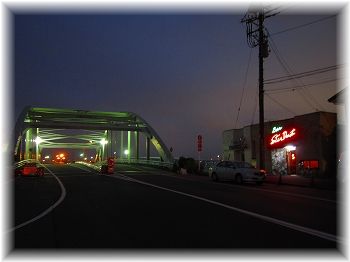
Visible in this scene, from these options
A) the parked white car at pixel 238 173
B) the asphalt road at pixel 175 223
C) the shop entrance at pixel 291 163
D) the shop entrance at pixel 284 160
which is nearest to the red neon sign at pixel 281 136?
the shop entrance at pixel 284 160

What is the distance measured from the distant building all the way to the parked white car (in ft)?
29.7

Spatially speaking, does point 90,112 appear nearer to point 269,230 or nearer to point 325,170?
point 325,170

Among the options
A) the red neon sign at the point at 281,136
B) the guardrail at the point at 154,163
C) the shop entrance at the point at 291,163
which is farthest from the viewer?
the guardrail at the point at 154,163

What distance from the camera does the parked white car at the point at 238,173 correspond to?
97.7ft

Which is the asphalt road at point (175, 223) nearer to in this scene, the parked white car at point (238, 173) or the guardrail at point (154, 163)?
the parked white car at point (238, 173)

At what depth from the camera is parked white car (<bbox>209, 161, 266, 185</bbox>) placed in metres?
29.8

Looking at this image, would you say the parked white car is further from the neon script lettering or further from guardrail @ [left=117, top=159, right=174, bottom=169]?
guardrail @ [left=117, top=159, right=174, bottom=169]

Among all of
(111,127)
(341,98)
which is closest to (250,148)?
(341,98)

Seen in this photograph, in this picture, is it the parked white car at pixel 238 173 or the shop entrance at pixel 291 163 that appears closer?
the parked white car at pixel 238 173

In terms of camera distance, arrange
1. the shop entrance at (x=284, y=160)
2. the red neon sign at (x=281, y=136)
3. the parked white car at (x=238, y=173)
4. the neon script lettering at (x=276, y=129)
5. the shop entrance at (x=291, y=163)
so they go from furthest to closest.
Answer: the neon script lettering at (x=276, y=129), the shop entrance at (x=284, y=160), the shop entrance at (x=291, y=163), the red neon sign at (x=281, y=136), the parked white car at (x=238, y=173)

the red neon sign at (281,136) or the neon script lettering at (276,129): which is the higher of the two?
the neon script lettering at (276,129)

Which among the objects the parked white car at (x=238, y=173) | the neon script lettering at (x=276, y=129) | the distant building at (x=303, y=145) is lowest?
the parked white car at (x=238, y=173)

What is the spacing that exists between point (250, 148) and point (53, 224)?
129 ft

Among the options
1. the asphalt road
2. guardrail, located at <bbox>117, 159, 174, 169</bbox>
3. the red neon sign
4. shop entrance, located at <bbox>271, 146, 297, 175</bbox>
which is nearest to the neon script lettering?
the red neon sign
